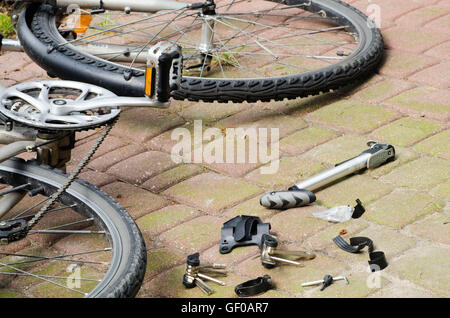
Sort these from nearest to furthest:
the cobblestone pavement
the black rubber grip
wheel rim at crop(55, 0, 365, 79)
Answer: the cobblestone pavement
the black rubber grip
wheel rim at crop(55, 0, 365, 79)

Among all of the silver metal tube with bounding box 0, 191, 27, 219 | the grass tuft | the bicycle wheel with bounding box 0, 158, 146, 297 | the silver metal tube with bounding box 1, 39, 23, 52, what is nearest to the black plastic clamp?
the bicycle wheel with bounding box 0, 158, 146, 297

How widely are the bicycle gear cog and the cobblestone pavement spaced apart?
55cm

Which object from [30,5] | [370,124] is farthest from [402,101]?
[30,5]

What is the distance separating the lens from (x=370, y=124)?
3631 mm

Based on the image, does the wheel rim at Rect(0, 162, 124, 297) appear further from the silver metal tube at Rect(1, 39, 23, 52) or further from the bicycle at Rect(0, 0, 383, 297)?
the silver metal tube at Rect(1, 39, 23, 52)

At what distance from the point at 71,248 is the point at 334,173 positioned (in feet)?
3.61

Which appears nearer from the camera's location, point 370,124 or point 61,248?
point 61,248

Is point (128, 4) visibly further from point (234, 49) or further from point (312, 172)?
point (312, 172)

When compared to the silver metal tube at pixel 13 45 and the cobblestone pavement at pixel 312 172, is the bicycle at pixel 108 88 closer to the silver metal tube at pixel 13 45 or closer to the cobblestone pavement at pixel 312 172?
the silver metal tube at pixel 13 45

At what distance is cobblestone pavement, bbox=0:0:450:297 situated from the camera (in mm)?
2672

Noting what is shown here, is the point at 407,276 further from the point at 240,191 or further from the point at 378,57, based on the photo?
the point at 378,57

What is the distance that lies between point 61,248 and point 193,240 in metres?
0.51

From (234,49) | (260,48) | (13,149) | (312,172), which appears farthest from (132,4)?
(13,149)

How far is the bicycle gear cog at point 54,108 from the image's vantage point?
260cm
